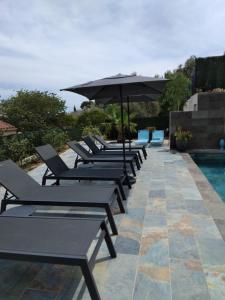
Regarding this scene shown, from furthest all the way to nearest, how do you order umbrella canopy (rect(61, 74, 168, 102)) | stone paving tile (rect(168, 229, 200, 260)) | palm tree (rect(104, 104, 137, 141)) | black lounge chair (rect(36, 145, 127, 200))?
palm tree (rect(104, 104, 137, 141))
black lounge chair (rect(36, 145, 127, 200))
umbrella canopy (rect(61, 74, 168, 102))
stone paving tile (rect(168, 229, 200, 260))

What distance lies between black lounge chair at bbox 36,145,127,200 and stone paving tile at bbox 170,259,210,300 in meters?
2.29

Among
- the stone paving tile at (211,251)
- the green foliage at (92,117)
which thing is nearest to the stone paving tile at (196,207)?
the stone paving tile at (211,251)

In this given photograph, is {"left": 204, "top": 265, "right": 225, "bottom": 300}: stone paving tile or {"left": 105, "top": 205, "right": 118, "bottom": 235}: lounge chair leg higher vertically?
{"left": 105, "top": 205, "right": 118, "bottom": 235}: lounge chair leg

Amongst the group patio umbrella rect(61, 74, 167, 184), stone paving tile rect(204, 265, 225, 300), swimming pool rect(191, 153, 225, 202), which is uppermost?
patio umbrella rect(61, 74, 167, 184)

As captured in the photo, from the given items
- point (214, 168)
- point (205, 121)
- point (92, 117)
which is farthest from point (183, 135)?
point (92, 117)

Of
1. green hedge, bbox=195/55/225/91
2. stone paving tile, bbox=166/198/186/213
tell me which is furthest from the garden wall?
stone paving tile, bbox=166/198/186/213

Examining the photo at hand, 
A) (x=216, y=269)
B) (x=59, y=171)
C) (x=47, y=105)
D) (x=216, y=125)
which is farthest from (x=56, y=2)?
(x=47, y=105)

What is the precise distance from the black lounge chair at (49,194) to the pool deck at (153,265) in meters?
0.48

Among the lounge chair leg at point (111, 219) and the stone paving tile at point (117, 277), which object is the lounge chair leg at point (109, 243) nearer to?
the stone paving tile at point (117, 277)

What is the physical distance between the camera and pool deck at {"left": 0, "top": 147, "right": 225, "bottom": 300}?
2.56m

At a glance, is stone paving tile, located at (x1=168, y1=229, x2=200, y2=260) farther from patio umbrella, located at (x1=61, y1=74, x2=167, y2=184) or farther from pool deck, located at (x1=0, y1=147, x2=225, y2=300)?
patio umbrella, located at (x1=61, y1=74, x2=167, y2=184)

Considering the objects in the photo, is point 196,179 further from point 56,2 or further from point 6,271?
point 56,2

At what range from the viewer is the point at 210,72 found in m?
16.6

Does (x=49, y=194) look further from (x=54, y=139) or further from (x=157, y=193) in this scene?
(x=54, y=139)
